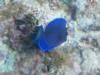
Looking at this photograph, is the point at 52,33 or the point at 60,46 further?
the point at 60,46

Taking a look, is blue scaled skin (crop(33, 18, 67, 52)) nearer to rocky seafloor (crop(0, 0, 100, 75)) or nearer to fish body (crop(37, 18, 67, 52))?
fish body (crop(37, 18, 67, 52))

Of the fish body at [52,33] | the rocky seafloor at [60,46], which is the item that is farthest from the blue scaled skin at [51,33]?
the rocky seafloor at [60,46]

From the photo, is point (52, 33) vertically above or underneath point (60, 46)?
above

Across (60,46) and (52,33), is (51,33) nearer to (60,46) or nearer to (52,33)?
(52,33)

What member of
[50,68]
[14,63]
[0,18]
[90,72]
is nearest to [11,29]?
[0,18]

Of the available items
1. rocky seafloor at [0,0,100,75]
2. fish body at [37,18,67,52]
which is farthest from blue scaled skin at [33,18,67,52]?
rocky seafloor at [0,0,100,75]

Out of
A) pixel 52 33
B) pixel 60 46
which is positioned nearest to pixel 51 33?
pixel 52 33

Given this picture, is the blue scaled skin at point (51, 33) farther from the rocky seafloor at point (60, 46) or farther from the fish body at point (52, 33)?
the rocky seafloor at point (60, 46)
